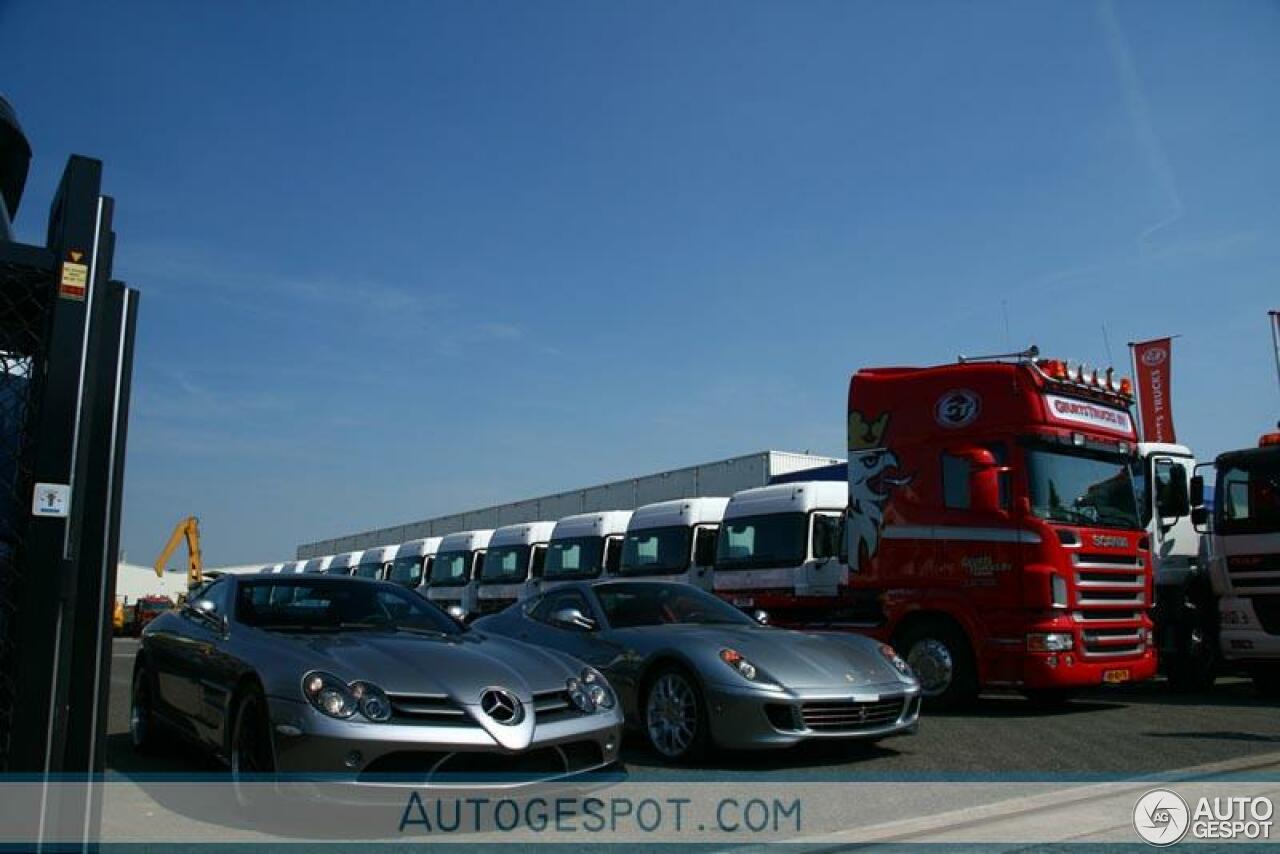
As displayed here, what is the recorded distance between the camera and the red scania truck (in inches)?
390

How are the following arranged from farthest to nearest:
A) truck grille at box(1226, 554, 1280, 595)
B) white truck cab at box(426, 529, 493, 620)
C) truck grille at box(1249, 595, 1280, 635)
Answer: white truck cab at box(426, 529, 493, 620) < truck grille at box(1226, 554, 1280, 595) < truck grille at box(1249, 595, 1280, 635)

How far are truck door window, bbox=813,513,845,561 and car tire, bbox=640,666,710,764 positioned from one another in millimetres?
6818

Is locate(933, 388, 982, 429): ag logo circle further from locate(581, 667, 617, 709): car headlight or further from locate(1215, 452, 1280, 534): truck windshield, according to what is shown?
locate(581, 667, 617, 709): car headlight

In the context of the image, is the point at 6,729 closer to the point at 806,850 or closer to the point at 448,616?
the point at 806,850

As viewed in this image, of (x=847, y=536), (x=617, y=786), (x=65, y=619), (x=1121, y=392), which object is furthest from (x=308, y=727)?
(x=1121, y=392)

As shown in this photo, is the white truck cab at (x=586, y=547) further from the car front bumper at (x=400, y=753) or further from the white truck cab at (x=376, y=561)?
the car front bumper at (x=400, y=753)

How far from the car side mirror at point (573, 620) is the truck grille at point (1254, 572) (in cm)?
770

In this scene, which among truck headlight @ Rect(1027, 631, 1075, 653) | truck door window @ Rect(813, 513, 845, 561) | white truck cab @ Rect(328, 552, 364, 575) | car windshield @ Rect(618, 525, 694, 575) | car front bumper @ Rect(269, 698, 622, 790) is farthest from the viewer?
white truck cab @ Rect(328, 552, 364, 575)

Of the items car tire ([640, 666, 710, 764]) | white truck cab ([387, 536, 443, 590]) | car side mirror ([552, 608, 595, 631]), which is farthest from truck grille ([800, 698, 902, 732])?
white truck cab ([387, 536, 443, 590])

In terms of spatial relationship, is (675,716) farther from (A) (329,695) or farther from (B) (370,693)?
(A) (329,695)

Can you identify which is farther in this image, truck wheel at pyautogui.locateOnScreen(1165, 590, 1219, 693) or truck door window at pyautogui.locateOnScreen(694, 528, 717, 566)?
truck door window at pyautogui.locateOnScreen(694, 528, 717, 566)

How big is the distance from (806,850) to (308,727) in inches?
90.2

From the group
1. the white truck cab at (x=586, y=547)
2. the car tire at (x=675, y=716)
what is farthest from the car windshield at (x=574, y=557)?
the car tire at (x=675, y=716)

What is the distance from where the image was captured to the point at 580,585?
28.2 ft
